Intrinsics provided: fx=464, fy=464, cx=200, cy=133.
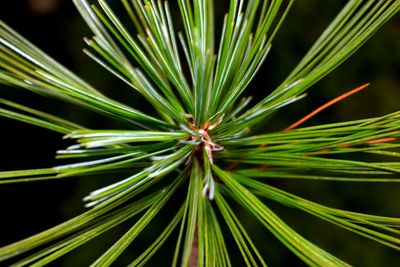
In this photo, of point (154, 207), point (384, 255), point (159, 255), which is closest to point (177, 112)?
point (154, 207)

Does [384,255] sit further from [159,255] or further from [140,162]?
[140,162]

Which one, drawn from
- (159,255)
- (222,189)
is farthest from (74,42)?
(222,189)

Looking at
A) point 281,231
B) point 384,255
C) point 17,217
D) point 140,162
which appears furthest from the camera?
point 17,217

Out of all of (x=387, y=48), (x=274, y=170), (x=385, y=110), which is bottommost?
(x=274, y=170)

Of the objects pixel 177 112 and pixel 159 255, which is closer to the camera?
pixel 177 112

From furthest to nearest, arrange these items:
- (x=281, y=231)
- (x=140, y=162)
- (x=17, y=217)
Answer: (x=17, y=217), (x=140, y=162), (x=281, y=231)

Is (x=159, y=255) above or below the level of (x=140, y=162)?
below
